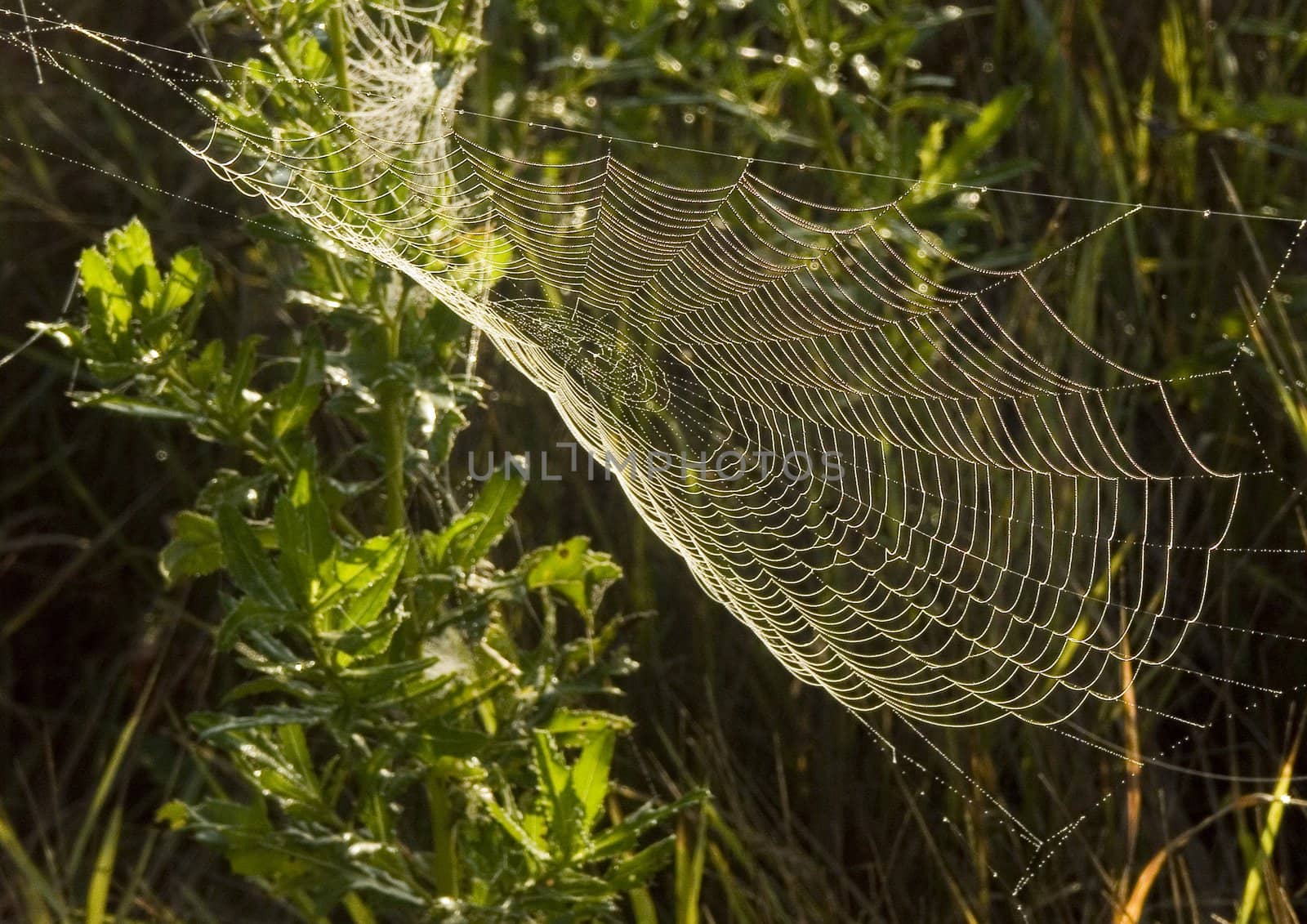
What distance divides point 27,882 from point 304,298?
132cm

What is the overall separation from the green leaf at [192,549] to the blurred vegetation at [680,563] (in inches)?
18.0

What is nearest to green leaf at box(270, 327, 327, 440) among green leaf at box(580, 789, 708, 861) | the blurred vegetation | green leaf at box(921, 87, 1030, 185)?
the blurred vegetation

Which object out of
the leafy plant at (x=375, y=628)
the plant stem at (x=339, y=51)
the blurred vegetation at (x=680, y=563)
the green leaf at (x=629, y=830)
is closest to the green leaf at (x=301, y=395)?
the leafy plant at (x=375, y=628)

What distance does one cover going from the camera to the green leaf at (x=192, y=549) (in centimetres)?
190

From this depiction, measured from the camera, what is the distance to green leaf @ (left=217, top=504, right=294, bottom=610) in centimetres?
167

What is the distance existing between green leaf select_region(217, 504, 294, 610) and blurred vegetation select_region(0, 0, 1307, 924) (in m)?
0.64

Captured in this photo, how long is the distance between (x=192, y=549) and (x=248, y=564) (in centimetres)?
29

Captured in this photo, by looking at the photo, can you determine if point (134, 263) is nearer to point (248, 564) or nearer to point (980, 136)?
point (248, 564)

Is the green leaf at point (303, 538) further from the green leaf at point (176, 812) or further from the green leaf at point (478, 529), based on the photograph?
the green leaf at point (176, 812)

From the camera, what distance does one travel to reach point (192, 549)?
1934 mm

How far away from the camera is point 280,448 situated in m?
1.89

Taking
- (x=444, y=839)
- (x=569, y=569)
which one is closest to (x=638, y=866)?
(x=444, y=839)

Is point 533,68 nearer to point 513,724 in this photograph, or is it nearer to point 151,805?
point 151,805

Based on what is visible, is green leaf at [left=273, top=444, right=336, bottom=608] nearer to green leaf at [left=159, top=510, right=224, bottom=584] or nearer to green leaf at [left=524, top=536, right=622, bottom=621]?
green leaf at [left=159, top=510, right=224, bottom=584]
